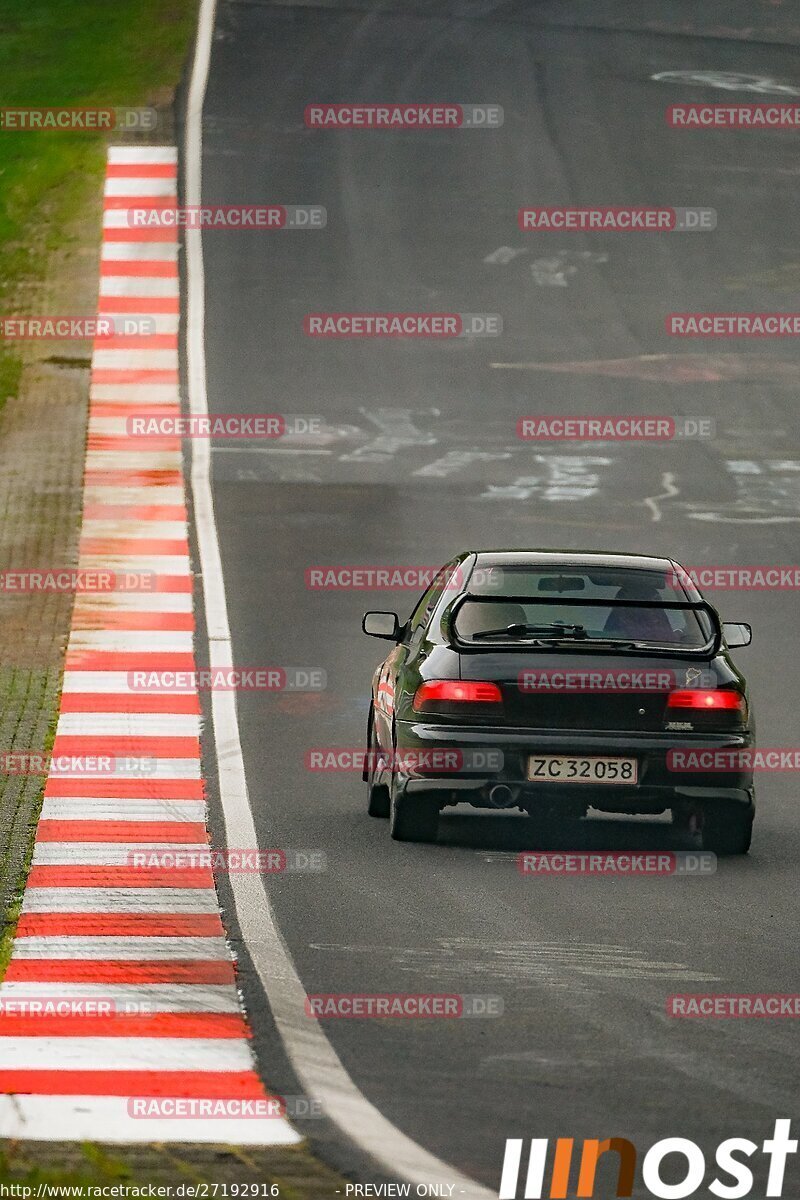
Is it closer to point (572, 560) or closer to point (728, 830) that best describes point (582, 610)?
point (572, 560)

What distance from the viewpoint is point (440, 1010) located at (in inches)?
307

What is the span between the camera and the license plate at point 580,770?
1083cm

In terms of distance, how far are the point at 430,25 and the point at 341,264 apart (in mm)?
11233

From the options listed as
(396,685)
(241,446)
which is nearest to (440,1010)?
(396,685)

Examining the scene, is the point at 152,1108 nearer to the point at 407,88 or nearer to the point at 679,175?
the point at 679,175

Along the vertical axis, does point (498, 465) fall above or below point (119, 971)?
above

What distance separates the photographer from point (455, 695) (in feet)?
36.0

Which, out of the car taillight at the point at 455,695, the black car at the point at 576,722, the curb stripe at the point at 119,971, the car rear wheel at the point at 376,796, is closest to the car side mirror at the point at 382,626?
the car rear wheel at the point at 376,796

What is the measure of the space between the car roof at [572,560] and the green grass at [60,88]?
1454 cm

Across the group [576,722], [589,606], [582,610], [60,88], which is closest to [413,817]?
[576,722]

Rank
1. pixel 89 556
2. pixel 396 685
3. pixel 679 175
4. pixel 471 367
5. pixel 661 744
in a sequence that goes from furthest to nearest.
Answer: pixel 679 175
pixel 471 367
pixel 89 556
pixel 396 685
pixel 661 744

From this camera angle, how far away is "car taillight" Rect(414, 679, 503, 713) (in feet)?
35.8

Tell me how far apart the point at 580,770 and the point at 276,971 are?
9.36 ft

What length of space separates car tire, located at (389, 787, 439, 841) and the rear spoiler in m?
0.83
